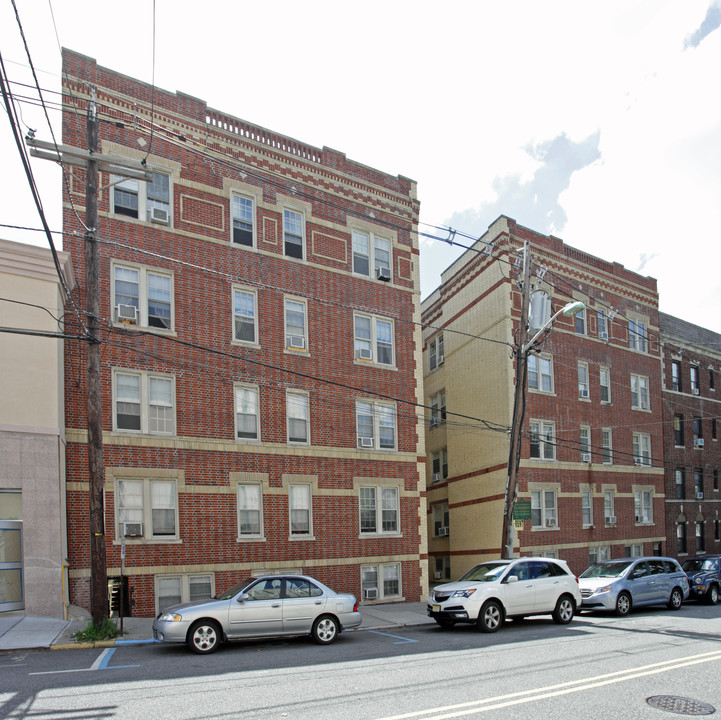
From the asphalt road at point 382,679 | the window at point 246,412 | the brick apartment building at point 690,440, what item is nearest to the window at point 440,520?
the brick apartment building at point 690,440

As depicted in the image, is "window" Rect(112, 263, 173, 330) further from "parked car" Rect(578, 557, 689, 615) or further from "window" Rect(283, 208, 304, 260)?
"parked car" Rect(578, 557, 689, 615)

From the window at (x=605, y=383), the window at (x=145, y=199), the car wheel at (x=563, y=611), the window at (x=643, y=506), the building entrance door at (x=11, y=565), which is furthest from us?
the window at (x=643, y=506)

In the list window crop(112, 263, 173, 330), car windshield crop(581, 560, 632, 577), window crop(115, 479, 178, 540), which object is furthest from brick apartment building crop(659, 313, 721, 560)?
window crop(112, 263, 173, 330)

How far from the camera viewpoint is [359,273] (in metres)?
23.0

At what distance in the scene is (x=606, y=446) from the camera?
29703 millimetres

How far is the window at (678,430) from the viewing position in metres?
33.8

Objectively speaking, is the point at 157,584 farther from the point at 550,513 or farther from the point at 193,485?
the point at 550,513

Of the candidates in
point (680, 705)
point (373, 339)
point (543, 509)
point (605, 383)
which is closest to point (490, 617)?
point (680, 705)

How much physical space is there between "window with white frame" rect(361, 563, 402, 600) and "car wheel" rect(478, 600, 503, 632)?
22.2ft

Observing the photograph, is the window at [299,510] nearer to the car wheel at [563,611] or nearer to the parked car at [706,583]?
the car wheel at [563,611]

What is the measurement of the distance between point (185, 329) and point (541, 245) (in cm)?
1665

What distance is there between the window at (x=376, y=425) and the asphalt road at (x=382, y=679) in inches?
341

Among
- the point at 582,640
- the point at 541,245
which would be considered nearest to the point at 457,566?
the point at 541,245

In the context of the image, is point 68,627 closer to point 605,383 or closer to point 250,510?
point 250,510
